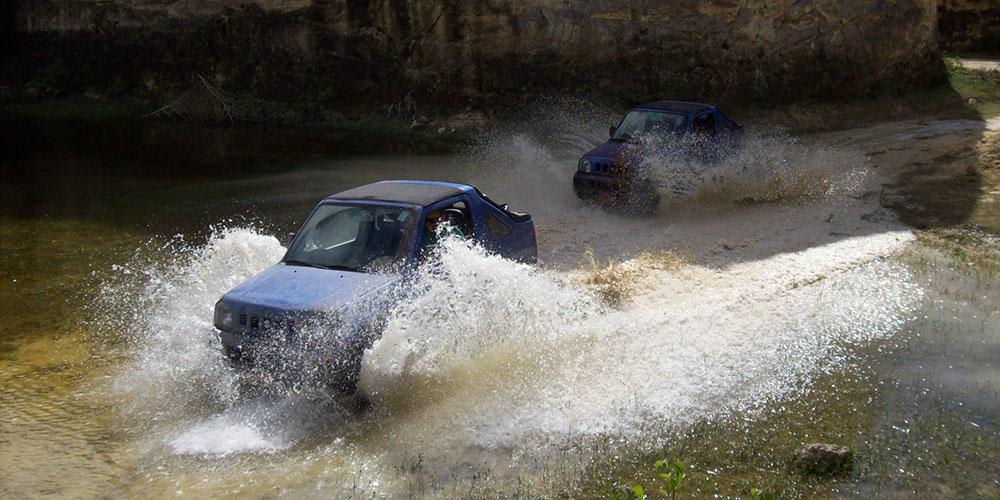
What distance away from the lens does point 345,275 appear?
7328mm

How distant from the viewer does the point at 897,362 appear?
799 centimetres

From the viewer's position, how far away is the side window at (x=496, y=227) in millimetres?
8859

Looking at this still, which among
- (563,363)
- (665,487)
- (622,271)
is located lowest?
(622,271)

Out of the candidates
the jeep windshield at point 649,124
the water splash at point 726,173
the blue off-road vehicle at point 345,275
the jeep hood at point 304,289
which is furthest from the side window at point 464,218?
the jeep windshield at point 649,124

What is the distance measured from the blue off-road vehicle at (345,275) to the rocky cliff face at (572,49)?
14.2 metres

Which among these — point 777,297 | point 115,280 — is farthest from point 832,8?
point 115,280

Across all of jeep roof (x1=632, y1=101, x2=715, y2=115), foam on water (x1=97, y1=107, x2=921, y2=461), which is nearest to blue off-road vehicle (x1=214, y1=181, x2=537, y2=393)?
foam on water (x1=97, y1=107, x2=921, y2=461)

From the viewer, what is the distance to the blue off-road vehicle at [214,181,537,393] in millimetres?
6727

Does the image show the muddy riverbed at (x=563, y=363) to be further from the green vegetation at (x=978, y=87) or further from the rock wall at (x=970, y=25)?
the rock wall at (x=970, y=25)

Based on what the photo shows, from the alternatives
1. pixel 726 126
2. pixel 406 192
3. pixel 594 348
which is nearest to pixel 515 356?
pixel 594 348

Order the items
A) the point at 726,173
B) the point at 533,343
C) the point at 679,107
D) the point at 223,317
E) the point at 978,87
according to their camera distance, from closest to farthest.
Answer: the point at 223,317 → the point at 533,343 → the point at 726,173 → the point at 679,107 → the point at 978,87

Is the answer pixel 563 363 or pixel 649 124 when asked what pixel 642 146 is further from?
pixel 563 363

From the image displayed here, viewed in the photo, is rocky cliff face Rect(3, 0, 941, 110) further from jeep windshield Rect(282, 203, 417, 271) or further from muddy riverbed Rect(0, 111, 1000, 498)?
jeep windshield Rect(282, 203, 417, 271)

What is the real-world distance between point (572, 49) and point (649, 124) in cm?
911
